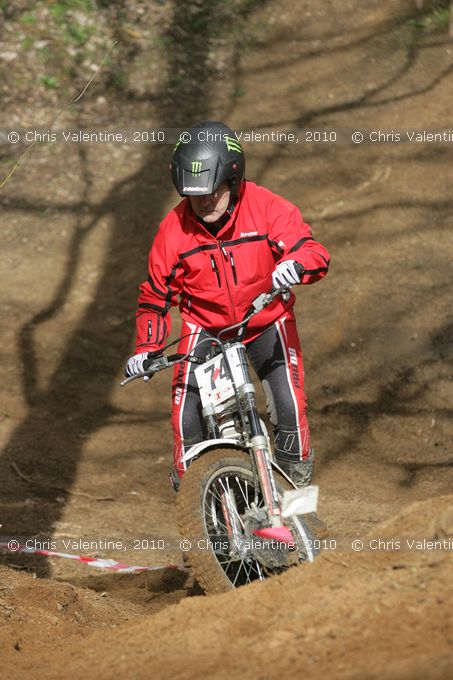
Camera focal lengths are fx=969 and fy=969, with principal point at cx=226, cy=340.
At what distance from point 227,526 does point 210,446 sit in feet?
1.30

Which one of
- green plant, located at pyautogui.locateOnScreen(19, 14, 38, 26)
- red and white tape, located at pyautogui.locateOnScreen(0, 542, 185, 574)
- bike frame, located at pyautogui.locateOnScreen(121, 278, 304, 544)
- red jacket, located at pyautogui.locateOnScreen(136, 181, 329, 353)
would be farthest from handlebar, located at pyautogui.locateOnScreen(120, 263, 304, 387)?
green plant, located at pyautogui.locateOnScreen(19, 14, 38, 26)

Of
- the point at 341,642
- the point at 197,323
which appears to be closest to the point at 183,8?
the point at 197,323

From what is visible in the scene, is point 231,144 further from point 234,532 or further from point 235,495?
point 234,532

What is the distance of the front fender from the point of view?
472 cm

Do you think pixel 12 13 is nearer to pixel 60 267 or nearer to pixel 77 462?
pixel 60 267

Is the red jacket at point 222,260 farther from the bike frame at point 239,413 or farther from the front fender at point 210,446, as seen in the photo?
the front fender at point 210,446

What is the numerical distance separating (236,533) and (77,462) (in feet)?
11.9

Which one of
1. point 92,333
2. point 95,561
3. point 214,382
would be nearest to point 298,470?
point 214,382

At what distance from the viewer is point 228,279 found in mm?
5145

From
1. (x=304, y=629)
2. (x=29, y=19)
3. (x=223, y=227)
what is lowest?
(x=304, y=629)

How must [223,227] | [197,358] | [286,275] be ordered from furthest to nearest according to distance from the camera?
[223,227] → [197,358] → [286,275]

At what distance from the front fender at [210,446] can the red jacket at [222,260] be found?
65cm

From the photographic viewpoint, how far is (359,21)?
49.2 ft

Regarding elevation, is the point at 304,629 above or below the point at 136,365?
below
